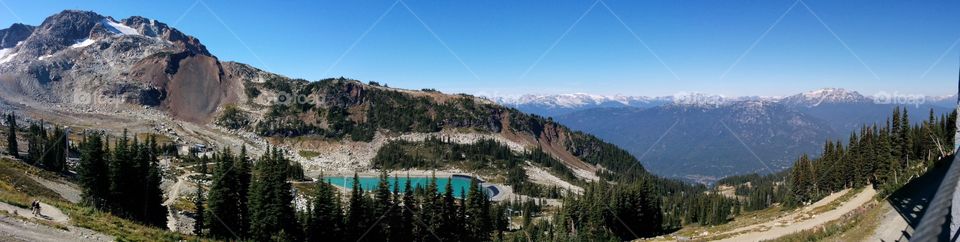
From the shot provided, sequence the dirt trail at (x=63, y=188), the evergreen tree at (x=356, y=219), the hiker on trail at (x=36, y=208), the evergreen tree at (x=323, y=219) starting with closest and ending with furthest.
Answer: the hiker on trail at (x=36, y=208), the evergreen tree at (x=323, y=219), the evergreen tree at (x=356, y=219), the dirt trail at (x=63, y=188)

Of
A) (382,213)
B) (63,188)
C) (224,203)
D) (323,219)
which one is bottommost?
(323,219)

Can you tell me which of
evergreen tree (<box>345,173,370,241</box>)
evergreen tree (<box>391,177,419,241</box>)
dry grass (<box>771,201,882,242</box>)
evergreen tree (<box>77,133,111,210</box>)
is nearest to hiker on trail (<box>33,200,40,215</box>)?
evergreen tree (<box>77,133,111,210</box>)

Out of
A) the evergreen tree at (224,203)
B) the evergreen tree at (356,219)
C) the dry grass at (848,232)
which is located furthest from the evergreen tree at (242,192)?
the dry grass at (848,232)

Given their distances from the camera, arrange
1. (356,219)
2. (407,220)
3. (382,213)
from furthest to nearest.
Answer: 1. (407,220)
2. (382,213)
3. (356,219)

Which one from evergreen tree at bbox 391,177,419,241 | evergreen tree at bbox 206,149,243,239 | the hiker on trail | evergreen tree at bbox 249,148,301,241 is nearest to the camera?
the hiker on trail

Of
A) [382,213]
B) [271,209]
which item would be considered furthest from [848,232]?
[271,209]

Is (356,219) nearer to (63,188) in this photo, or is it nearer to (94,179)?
(94,179)

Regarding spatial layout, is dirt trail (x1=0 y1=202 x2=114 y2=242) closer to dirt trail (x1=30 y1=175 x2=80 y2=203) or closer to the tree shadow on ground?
dirt trail (x1=30 y1=175 x2=80 y2=203)

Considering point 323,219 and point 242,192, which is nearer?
point 323,219

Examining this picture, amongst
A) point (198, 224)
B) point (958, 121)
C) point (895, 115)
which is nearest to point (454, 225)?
point (198, 224)

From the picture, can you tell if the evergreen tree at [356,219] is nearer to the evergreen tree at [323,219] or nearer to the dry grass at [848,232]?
the evergreen tree at [323,219]

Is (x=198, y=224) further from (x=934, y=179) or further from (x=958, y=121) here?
(x=934, y=179)
